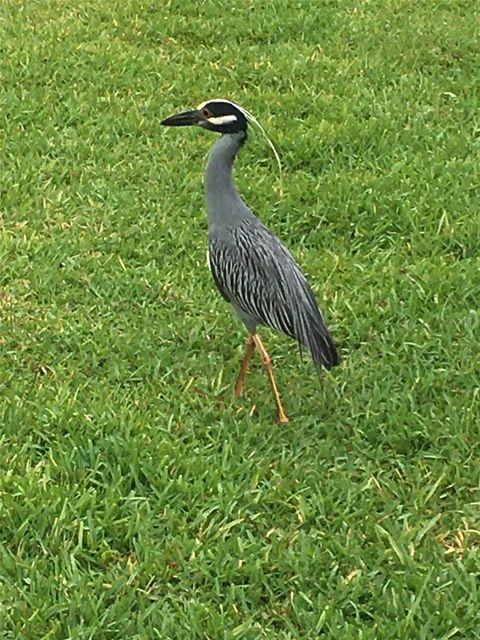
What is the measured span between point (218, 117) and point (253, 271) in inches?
25.3

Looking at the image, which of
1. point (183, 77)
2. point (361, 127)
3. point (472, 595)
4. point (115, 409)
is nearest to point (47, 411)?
point (115, 409)

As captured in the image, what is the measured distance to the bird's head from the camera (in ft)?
12.8

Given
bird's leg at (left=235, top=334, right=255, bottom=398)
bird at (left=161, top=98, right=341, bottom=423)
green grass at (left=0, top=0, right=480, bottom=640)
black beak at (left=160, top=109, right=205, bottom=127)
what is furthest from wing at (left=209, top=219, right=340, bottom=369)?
black beak at (left=160, top=109, right=205, bottom=127)

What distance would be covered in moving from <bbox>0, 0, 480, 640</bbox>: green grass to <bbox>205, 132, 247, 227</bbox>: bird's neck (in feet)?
2.21

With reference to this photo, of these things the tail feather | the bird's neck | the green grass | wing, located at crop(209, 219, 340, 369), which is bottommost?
the green grass

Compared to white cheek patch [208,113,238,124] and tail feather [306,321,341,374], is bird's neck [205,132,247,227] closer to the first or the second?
white cheek patch [208,113,238,124]

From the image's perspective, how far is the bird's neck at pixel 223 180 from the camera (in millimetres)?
3959

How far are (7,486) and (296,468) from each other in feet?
3.44

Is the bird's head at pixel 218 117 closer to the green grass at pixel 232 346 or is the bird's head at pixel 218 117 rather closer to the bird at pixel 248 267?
the bird at pixel 248 267

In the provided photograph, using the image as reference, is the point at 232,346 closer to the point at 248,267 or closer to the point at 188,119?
the point at 248,267

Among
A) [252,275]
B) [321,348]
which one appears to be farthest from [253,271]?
[321,348]

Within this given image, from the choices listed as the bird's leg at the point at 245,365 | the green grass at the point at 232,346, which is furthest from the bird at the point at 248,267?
Result: the green grass at the point at 232,346

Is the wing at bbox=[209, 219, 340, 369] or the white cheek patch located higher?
the white cheek patch

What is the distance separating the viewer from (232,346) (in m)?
4.42
